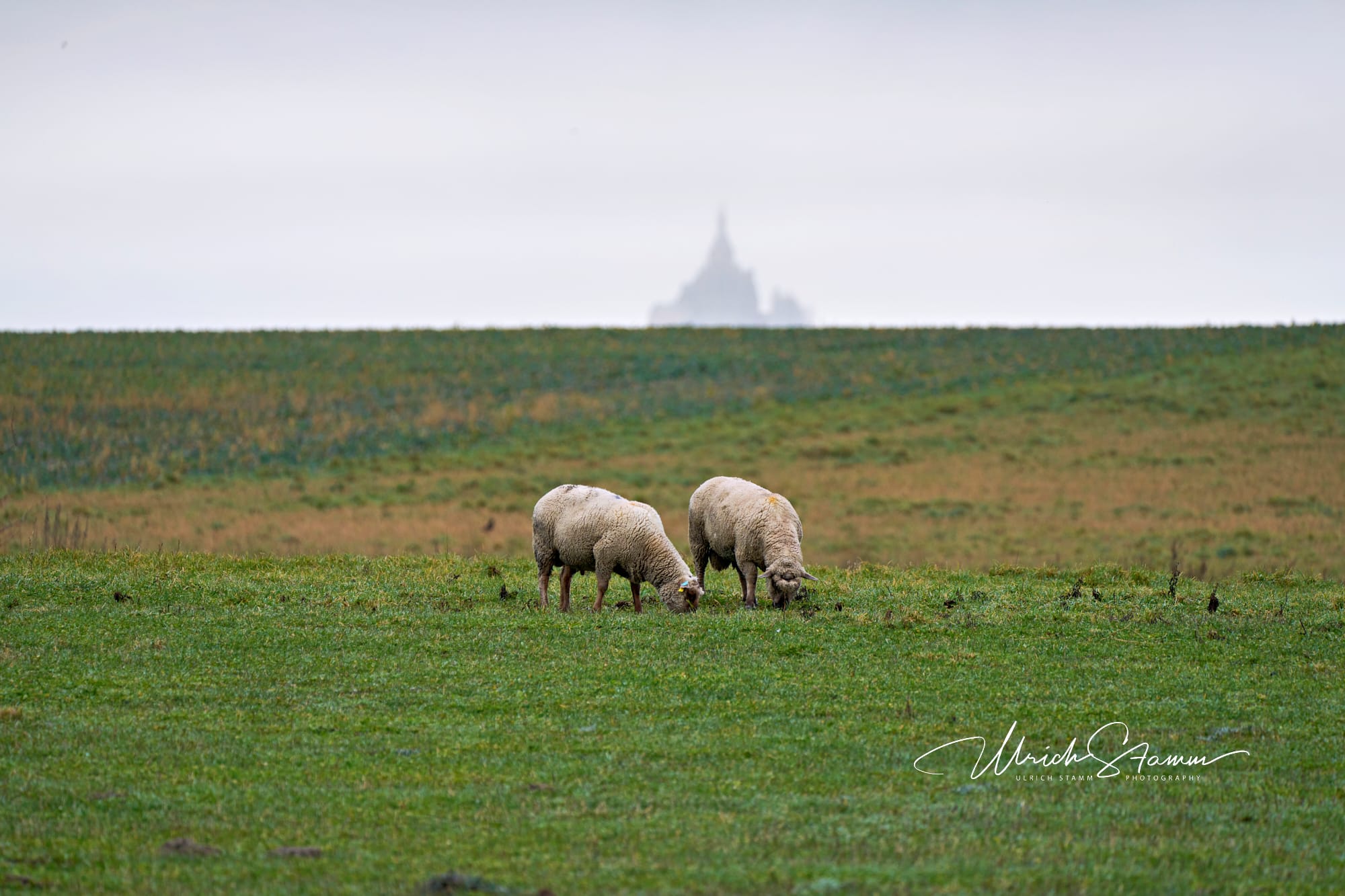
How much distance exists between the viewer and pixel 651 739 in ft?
36.5

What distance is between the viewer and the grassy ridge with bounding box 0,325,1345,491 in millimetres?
49062

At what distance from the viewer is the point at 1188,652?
15.0 m

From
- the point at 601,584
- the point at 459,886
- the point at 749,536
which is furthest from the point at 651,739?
the point at 749,536

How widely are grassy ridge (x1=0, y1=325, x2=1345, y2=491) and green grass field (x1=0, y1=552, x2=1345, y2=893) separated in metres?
32.1

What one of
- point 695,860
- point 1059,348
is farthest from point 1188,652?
point 1059,348

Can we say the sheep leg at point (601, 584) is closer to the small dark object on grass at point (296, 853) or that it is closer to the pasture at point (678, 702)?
the pasture at point (678, 702)

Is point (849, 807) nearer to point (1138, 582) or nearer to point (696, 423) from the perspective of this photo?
point (1138, 582)

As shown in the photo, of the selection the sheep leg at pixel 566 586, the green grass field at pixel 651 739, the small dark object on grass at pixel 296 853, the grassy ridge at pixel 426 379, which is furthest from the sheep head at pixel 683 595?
the grassy ridge at pixel 426 379

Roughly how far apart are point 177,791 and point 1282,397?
5010 centimetres

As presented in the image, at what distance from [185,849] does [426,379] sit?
5509 centimetres

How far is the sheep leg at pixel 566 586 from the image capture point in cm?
1788

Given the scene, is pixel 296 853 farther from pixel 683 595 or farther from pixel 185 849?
pixel 683 595

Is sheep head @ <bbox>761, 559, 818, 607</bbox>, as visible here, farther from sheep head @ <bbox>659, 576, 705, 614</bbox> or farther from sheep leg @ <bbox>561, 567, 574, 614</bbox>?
sheep leg @ <bbox>561, 567, 574, 614</bbox>

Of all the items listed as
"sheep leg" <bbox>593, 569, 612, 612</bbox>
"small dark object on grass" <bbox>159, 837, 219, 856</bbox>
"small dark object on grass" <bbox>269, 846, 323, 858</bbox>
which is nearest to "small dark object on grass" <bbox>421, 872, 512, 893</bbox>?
"small dark object on grass" <bbox>269, 846, 323, 858</bbox>
